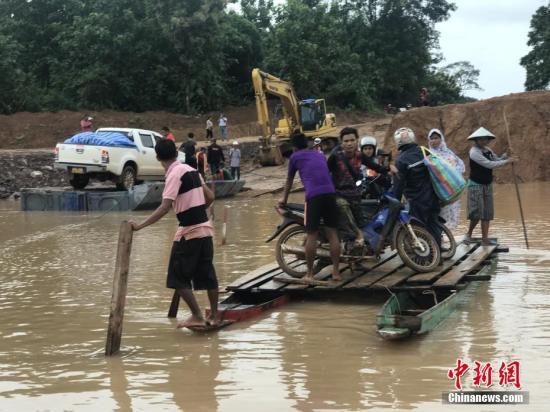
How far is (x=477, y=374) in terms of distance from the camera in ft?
16.9

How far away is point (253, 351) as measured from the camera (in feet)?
19.9

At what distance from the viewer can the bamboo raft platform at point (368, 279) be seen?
749cm

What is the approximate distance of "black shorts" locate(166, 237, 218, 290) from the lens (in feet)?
21.2

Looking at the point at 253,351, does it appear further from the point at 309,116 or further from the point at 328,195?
the point at 309,116

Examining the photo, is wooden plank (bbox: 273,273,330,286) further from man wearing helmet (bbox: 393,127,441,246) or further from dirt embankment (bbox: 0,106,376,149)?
dirt embankment (bbox: 0,106,376,149)

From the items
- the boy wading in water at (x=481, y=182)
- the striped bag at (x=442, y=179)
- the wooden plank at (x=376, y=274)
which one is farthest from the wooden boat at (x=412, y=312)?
the boy wading in water at (x=481, y=182)

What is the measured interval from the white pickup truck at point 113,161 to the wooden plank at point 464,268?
11.8 metres

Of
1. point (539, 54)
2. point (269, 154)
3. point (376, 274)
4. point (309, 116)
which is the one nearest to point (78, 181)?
point (269, 154)

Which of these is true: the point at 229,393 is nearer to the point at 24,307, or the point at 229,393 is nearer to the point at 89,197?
the point at 24,307

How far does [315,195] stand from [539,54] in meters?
46.2

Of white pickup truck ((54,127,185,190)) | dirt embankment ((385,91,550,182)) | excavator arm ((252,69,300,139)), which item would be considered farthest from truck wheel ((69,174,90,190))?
→ dirt embankment ((385,91,550,182))

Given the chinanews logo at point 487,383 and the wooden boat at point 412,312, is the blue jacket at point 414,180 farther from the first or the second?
the chinanews logo at point 487,383

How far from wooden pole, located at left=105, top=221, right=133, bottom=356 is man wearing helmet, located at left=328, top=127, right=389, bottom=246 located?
275 centimetres

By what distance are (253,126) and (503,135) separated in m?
17.7
